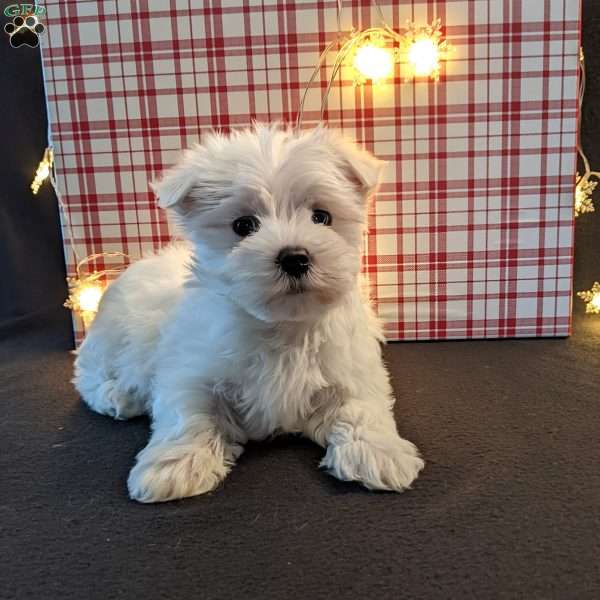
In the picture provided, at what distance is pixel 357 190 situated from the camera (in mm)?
1423

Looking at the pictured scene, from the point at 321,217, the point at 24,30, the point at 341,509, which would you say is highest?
the point at 24,30

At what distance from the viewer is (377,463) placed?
126 centimetres

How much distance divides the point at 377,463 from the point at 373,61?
1.18 metres

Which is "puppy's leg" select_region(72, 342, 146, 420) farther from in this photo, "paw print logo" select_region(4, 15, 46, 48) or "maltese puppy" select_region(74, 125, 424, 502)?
"paw print logo" select_region(4, 15, 46, 48)

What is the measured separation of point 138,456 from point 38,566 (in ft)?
1.06

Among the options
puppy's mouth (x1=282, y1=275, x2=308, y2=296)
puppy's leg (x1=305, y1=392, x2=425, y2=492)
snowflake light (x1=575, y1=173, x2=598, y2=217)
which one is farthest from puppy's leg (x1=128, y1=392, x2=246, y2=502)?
snowflake light (x1=575, y1=173, x2=598, y2=217)

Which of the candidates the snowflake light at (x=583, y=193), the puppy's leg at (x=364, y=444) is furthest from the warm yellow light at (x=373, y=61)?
the puppy's leg at (x=364, y=444)

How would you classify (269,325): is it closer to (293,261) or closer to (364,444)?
(293,261)

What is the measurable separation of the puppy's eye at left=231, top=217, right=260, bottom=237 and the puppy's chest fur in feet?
0.74

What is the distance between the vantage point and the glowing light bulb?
2131 millimetres

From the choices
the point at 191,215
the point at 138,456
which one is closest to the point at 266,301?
the point at 191,215

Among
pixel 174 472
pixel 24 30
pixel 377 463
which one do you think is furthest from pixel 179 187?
pixel 24 30

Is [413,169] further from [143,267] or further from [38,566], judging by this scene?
[38,566]

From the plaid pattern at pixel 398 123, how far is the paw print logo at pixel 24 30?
6 centimetres
